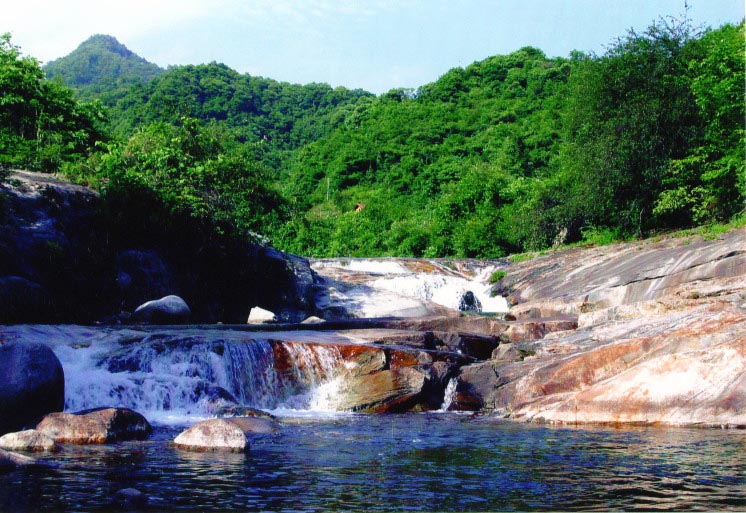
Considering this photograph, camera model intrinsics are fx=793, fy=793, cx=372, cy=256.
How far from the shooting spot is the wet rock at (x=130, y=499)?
7.49 meters

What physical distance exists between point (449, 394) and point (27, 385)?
782cm

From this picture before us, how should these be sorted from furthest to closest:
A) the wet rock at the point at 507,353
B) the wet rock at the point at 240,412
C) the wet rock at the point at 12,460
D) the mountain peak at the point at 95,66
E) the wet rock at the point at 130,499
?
the mountain peak at the point at 95,66 → the wet rock at the point at 507,353 → the wet rock at the point at 240,412 → the wet rock at the point at 12,460 → the wet rock at the point at 130,499

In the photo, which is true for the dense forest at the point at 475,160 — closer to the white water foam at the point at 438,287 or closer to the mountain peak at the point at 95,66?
the white water foam at the point at 438,287

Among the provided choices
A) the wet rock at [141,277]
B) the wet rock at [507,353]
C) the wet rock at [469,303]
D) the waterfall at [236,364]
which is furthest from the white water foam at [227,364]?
the wet rock at [469,303]

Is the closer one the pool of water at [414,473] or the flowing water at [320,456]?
the pool of water at [414,473]

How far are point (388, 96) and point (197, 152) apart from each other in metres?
46.3

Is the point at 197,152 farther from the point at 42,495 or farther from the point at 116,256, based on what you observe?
the point at 42,495

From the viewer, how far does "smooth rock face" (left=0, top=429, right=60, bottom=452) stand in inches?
412

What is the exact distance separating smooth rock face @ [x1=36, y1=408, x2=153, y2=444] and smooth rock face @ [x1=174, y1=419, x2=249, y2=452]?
1028 mm

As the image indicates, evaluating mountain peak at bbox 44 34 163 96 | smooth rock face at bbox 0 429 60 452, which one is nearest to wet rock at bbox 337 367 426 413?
smooth rock face at bbox 0 429 60 452

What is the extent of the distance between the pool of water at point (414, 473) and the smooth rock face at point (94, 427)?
384 mm

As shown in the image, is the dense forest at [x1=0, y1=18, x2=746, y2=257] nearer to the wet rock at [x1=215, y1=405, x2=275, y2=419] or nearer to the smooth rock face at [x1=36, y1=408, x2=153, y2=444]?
the wet rock at [x1=215, y1=405, x2=275, y2=419]

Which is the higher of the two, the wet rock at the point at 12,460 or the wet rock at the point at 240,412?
the wet rock at the point at 12,460

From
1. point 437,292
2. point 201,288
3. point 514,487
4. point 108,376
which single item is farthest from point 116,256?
point 514,487
